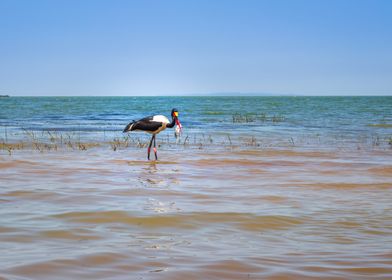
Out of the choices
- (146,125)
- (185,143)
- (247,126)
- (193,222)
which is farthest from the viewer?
(247,126)

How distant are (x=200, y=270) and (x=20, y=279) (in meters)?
1.33

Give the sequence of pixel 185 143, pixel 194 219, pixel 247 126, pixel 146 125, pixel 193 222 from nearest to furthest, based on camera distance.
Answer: pixel 193 222 → pixel 194 219 → pixel 146 125 → pixel 185 143 → pixel 247 126

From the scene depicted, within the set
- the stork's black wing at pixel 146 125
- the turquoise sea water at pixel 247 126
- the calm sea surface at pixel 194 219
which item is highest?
the stork's black wing at pixel 146 125

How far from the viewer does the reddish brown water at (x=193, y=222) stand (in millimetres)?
4457

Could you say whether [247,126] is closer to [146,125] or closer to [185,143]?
[185,143]

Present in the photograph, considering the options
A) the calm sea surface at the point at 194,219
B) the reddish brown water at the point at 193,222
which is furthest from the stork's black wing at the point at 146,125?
the reddish brown water at the point at 193,222

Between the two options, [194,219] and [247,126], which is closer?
[194,219]

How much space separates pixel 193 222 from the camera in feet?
20.7

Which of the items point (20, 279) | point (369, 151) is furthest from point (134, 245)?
point (369, 151)

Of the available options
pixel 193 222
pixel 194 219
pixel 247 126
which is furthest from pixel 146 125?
pixel 247 126

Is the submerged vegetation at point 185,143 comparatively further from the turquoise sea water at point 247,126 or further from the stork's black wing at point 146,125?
the stork's black wing at point 146,125

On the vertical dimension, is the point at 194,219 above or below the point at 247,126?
above

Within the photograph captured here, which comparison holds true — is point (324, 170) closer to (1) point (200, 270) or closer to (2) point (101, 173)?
(2) point (101, 173)

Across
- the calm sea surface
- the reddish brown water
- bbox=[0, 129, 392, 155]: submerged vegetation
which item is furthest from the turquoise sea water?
the reddish brown water
